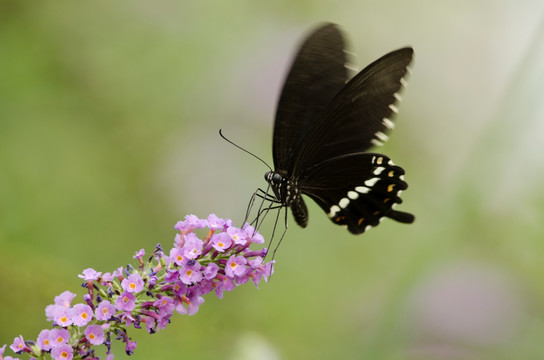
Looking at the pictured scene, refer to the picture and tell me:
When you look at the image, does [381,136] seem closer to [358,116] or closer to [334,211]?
[358,116]

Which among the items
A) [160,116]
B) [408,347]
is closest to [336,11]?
[160,116]

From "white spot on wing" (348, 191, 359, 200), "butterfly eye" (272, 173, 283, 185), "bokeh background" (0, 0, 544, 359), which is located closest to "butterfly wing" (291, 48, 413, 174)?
"butterfly eye" (272, 173, 283, 185)

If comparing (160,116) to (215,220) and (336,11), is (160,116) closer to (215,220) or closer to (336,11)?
(336,11)

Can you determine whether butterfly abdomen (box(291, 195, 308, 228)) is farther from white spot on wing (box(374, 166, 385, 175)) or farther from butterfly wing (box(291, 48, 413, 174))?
white spot on wing (box(374, 166, 385, 175))

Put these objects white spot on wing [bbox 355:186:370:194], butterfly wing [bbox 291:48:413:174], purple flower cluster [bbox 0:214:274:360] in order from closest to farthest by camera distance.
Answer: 1. purple flower cluster [bbox 0:214:274:360]
2. butterfly wing [bbox 291:48:413:174]
3. white spot on wing [bbox 355:186:370:194]

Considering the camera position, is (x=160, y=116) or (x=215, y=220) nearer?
(x=215, y=220)

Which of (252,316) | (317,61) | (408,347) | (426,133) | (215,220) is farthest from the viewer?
(426,133)

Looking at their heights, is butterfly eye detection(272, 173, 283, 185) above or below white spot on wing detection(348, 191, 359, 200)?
above
